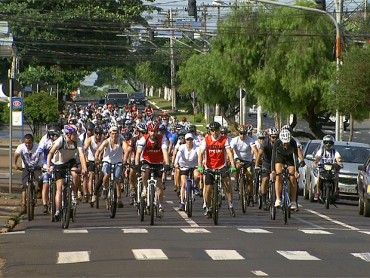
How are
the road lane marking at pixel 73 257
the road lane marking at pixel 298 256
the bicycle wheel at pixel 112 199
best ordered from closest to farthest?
the road lane marking at pixel 73 257 → the road lane marking at pixel 298 256 → the bicycle wheel at pixel 112 199

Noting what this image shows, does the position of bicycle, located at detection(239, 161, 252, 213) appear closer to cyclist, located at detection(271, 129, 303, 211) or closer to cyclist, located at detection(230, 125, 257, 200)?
cyclist, located at detection(230, 125, 257, 200)

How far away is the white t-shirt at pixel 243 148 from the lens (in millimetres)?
26406

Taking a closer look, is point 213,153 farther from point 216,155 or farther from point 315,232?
point 315,232

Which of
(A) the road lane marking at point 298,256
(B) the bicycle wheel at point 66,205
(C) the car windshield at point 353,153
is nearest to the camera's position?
(A) the road lane marking at point 298,256

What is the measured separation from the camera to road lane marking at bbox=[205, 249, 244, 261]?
48.4ft

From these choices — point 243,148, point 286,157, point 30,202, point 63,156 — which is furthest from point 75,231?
point 243,148

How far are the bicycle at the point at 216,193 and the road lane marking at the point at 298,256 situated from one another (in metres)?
5.44

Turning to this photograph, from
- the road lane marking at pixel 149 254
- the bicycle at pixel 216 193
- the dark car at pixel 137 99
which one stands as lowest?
the road lane marking at pixel 149 254

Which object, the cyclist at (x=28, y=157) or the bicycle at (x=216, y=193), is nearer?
the bicycle at (x=216, y=193)

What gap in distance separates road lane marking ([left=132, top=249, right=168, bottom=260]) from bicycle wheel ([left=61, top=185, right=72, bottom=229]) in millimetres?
4613

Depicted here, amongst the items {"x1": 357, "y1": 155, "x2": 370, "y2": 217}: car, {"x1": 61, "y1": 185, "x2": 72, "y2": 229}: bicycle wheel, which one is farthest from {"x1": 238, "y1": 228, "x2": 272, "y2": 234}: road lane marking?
{"x1": 357, "y1": 155, "x2": 370, "y2": 217}: car

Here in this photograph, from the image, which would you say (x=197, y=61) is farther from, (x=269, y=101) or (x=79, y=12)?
(x=269, y=101)

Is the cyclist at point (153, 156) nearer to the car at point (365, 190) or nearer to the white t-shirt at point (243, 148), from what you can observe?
the white t-shirt at point (243, 148)

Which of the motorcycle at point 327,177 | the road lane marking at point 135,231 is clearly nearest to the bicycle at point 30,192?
the road lane marking at point 135,231
